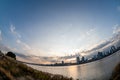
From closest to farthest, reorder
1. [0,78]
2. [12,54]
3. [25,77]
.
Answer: [0,78]
[25,77]
[12,54]

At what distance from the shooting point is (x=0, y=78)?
16562 mm

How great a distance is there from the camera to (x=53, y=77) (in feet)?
72.0

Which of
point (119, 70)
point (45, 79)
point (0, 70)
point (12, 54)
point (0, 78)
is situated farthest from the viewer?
point (12, 54)

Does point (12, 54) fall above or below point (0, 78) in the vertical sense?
above

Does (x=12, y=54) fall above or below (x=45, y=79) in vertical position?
above

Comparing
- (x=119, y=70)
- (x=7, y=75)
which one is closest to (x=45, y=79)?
(x=7, y=75)

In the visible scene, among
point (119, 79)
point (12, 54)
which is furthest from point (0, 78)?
point (12, 54)

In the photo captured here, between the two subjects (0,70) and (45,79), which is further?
(45,79)

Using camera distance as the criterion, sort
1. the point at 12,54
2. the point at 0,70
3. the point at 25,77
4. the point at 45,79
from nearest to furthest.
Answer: the point at 0,70 < the point at 25,77 < the point at 45,79 < the point at 12,54

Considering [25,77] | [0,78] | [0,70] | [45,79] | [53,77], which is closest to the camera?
[0,78]

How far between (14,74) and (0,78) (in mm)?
2213

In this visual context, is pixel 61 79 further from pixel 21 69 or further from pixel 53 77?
pixel 21 69

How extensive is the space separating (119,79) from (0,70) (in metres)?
13.0

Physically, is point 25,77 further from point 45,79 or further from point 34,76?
point 45,79
